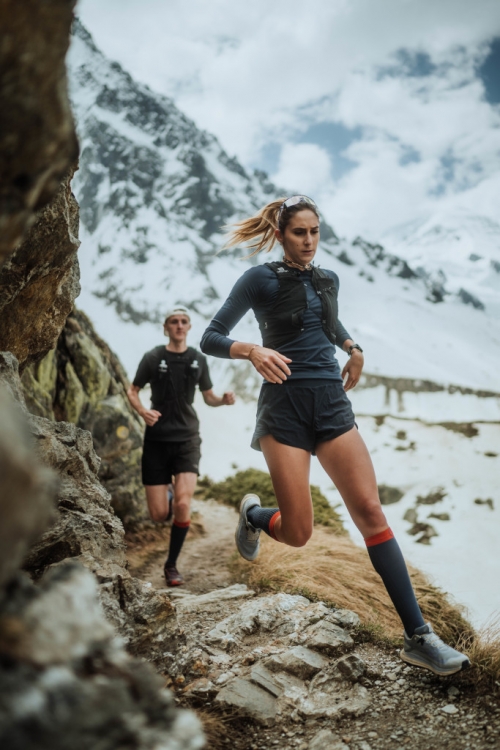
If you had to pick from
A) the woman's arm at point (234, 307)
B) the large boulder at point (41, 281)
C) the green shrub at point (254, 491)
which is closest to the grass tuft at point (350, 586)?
the green shrub at point (254, 491)

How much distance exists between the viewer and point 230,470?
46.0 feet

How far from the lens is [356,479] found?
3.26 meters

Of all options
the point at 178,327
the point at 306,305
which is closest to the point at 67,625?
the point at 306,305

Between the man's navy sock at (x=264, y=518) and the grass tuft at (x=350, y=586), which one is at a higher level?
the man's navy sock at (x=264, y=518)

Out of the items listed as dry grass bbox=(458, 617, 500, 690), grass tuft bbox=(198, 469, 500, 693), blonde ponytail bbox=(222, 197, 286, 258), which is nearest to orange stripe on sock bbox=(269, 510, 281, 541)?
grass tuft bbox=(198, 469, 500, 693)

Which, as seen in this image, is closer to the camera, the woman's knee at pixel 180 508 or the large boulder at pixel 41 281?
the large boulder at pixel 41 281

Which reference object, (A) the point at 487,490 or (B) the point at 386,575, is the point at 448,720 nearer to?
(B) the point at 386,575

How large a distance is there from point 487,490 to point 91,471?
911 centimetres

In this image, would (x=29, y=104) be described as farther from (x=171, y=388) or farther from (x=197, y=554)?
(x=197, y=554)

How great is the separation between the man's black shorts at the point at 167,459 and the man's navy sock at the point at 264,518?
5.41ft

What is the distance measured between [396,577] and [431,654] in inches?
17.2

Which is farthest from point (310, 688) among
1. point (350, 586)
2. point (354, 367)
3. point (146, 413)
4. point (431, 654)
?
point (146, 413)

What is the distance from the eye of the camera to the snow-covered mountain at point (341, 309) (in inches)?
398

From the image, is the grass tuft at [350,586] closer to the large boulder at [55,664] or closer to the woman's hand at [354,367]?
the woman's hand at [354,367]
